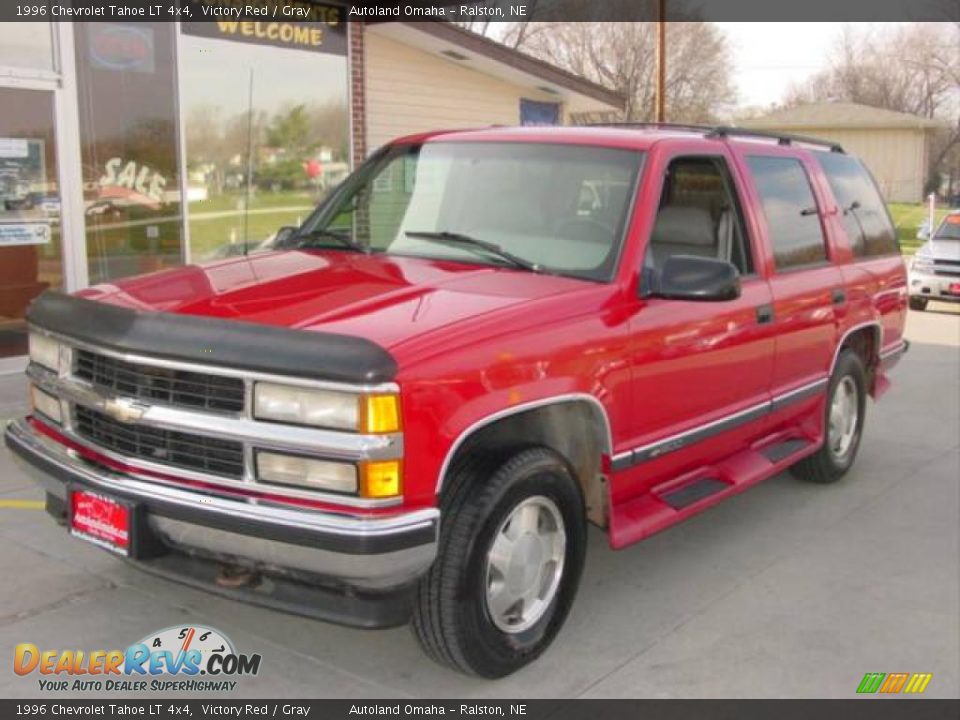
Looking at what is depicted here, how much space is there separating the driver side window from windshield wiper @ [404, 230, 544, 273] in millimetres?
544

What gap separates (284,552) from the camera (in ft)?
10.4

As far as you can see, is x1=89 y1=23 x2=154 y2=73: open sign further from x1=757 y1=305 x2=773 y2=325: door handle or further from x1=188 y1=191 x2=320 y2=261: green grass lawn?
x1=757 y1=305 x2=773 y2=325: door handle

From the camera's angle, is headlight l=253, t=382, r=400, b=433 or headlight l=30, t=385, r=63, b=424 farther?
headlight l=30, t=385, r=63, b=424

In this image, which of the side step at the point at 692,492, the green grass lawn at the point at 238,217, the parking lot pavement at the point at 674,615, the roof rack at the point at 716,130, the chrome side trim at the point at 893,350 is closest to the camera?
the parking lot pavement at the point at 674,615

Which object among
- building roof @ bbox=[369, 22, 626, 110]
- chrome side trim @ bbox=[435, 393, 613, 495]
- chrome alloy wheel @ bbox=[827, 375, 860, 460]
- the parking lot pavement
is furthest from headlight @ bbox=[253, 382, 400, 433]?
building roof @ bbox=[369, 22, 626, 110]

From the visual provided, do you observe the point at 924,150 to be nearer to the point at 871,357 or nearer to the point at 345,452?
the point at 871,357

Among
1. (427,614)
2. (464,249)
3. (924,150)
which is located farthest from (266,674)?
(924,150)

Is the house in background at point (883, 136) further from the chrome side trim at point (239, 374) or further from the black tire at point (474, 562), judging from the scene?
the chrome side trim at point (239, 374)

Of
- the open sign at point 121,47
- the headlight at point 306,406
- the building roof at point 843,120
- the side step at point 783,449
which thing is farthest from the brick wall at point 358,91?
the building roof at point 843,120

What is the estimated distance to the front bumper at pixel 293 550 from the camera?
10.2ft

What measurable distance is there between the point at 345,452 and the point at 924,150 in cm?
5100

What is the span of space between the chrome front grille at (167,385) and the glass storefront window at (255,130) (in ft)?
17.8

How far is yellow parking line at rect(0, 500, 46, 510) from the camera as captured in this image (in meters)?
5.46

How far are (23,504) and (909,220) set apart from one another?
1443 inches
